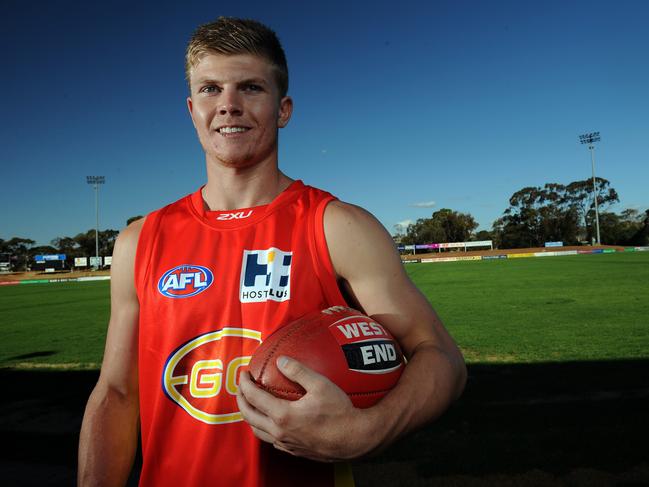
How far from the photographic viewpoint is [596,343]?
25.6 ft

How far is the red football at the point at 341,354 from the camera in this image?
4.25 feet

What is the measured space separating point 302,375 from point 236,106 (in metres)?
1.09

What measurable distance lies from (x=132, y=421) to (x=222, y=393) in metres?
0.50

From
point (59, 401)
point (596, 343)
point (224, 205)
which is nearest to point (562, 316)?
point (596, 343)

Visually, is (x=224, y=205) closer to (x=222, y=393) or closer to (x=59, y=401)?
(x=222, y=393)

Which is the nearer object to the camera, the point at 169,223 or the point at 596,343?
the point at 169,223

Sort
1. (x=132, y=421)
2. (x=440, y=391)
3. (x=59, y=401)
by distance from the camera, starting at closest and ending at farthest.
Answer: (x=440, y=391) → (x=132, y=421) → (x=59, y=401)

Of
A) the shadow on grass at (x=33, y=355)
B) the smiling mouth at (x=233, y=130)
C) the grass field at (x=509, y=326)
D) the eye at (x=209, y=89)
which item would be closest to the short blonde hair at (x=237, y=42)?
the eye at (x=209, y=89)

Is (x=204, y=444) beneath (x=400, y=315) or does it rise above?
beneath

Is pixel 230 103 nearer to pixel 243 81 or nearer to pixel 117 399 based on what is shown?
pixel 243 81

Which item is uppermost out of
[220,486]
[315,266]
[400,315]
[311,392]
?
[315,266]

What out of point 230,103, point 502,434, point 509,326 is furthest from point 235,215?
point 509,326

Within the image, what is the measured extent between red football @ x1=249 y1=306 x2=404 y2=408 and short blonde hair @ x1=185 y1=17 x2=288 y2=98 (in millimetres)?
997

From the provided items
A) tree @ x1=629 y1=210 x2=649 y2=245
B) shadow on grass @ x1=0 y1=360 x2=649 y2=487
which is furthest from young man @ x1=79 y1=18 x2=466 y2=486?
tree @ x1=629 y1=210 x2=649 y2=245
